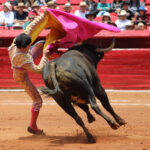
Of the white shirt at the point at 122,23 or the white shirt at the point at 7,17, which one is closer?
the white shirt at the point at 122,23

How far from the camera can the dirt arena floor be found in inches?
184

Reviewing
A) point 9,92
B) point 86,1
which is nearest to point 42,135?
point 9,92

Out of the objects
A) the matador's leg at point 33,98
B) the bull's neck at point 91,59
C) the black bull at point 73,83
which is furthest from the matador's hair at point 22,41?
the bull's neck at point 91,59

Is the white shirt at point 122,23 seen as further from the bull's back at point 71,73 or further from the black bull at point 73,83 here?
the bull's back at point 71,73

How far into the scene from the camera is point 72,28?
17.3 ft

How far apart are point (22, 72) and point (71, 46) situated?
727 millimetres

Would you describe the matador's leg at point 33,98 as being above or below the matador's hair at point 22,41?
below

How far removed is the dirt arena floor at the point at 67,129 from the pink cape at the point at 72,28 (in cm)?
120

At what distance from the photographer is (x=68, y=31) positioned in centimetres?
521

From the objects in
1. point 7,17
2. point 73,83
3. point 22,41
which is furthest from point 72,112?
point 7,17

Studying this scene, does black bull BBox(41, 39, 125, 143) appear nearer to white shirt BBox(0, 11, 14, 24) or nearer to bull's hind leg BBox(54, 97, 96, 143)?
bull's hind leg BBox(54, 97, 96, 143)

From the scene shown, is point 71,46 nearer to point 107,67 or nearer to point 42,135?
point 42,135

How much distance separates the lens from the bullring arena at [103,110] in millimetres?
4828

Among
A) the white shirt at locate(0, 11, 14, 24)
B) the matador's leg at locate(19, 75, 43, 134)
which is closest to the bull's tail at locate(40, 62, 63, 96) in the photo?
the matador's leg at locate(19, 75, 43, 134)
